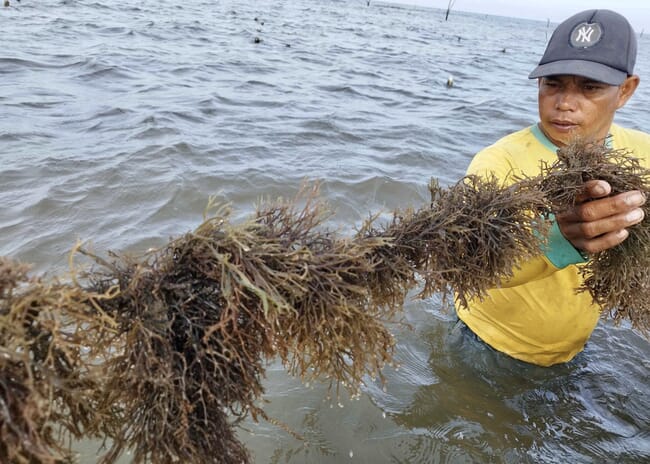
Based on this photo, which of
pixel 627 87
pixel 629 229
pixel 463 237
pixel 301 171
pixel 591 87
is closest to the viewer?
pixel 463 237

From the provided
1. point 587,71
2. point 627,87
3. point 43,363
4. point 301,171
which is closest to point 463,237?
point 43,363

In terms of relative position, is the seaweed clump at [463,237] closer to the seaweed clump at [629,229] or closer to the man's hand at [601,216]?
the seaweed clump at [629,229]

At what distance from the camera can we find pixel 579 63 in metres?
3.04

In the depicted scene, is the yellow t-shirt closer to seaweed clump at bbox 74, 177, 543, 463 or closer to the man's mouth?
the man's mouth

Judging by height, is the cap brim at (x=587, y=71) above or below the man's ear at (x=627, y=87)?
above

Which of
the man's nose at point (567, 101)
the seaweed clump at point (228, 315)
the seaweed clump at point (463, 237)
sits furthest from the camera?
the man's nose at point (567, 101)

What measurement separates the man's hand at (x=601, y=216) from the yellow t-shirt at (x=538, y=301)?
2.63 ft

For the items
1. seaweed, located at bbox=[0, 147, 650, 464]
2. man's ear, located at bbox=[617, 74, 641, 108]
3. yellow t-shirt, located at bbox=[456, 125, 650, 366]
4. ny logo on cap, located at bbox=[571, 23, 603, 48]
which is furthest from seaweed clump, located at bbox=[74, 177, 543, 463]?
man's ear, located at bbox=[617, 74, 641, 108]

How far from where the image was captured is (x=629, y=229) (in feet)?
7.74

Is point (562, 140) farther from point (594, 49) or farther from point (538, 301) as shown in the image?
point (538, 301)

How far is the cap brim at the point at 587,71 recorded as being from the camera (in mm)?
2973

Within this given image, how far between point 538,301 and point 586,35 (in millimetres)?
1757

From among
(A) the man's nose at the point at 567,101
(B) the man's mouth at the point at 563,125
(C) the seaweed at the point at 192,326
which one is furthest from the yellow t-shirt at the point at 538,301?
(C) the seaweed at the point at 192,326

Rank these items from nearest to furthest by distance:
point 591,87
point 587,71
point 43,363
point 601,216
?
point 43,363 < point 601,216 < point 587,71 < point 591,87
